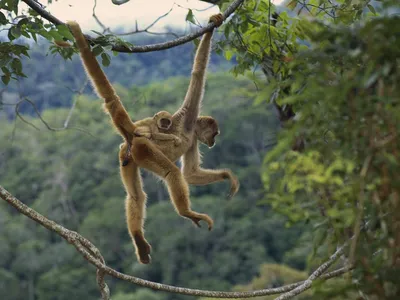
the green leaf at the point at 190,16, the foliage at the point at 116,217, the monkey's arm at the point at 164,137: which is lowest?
the monkey's arm at the point at 164,137

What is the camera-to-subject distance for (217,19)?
4844 mm

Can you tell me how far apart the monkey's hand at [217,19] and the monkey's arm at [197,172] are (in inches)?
60.7

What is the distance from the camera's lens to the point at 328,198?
2.34m

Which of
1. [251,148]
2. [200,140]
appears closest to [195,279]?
[251,148]

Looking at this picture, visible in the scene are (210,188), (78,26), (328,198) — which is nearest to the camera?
(328,198)

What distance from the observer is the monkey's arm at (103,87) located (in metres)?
4.41

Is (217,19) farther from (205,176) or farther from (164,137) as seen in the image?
(205,176)

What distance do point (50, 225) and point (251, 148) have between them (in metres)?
53.3

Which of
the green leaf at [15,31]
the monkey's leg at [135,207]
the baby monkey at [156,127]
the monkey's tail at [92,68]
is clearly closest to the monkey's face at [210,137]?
the baby monkey at [156,127]

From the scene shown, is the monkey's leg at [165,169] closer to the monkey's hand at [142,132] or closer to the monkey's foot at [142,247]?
the monkey's hand at [142,132]

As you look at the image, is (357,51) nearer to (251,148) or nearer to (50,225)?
(50,225)

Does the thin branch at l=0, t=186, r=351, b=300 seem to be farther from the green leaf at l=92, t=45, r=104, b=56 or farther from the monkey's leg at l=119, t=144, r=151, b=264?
the monkey's leg at l=119, t=144, r=151, b=264

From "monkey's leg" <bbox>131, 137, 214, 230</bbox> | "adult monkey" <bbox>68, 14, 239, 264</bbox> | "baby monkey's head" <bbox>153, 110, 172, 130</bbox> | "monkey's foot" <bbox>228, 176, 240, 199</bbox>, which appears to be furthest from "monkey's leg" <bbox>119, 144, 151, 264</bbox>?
"monkey's foot" <bbox>228, 176, 240, 199</bbox>

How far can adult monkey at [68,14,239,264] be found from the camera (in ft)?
16.5
